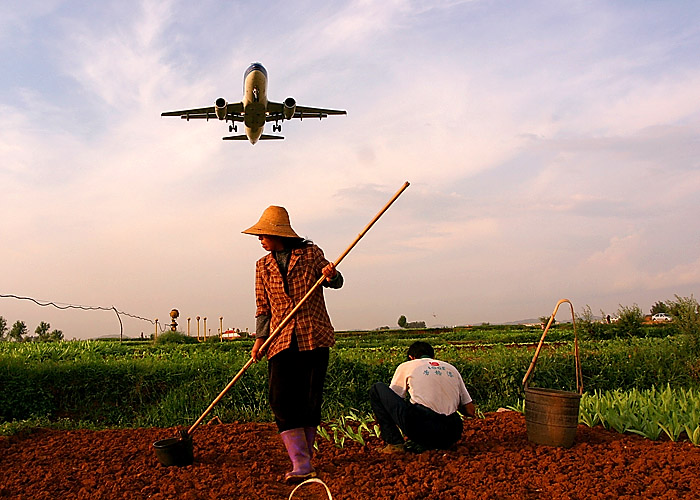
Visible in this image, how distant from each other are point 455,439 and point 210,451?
1.76 m

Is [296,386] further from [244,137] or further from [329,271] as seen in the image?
[244,137]

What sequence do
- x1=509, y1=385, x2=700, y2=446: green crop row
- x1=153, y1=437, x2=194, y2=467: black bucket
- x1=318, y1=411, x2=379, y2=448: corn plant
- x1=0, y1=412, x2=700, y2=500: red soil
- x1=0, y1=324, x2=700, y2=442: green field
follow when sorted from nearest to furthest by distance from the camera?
x1=0, y1=412, x2=700, y2=500: red soil < x1=153, y1=437, x2=194, y2=467: black bucket < x1=509, y1=385, x2=700, y2=446: green crop row < x1=318, y1=411, x2=379, y2=448: corn plant < x1=0, y1=324, x2=700, y2=442: green field

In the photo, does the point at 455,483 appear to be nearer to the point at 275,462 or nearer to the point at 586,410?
the point at 275,462

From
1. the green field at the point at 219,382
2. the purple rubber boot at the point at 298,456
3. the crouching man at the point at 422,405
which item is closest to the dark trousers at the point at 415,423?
the crouching man at the point at 422,405

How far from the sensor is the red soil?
3234mm

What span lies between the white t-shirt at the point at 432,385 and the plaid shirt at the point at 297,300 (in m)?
0.66

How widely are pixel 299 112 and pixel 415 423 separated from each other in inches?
923

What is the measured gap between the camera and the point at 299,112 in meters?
26.0

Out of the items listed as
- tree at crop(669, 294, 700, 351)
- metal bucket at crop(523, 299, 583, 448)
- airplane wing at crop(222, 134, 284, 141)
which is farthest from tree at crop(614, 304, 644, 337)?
airplane wing at crop(222, 134, 284, 141)

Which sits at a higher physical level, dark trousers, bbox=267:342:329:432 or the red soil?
dark trousers, bbox=267:342:329:432

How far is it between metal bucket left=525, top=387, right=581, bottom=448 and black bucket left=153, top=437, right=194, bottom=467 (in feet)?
7.86

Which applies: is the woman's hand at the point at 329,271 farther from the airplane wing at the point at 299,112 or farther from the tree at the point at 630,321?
the airplane wing at the point at 299,112

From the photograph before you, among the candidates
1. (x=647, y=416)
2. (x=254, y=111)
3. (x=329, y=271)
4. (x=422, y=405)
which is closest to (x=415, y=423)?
(x=422, y=405)

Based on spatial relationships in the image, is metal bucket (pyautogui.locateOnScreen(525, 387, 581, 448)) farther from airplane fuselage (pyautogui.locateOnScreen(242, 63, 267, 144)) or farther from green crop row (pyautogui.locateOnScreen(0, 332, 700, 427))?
airplane fuselage (pyautogui.locateOnScreen(242, 63, 267, 144))
